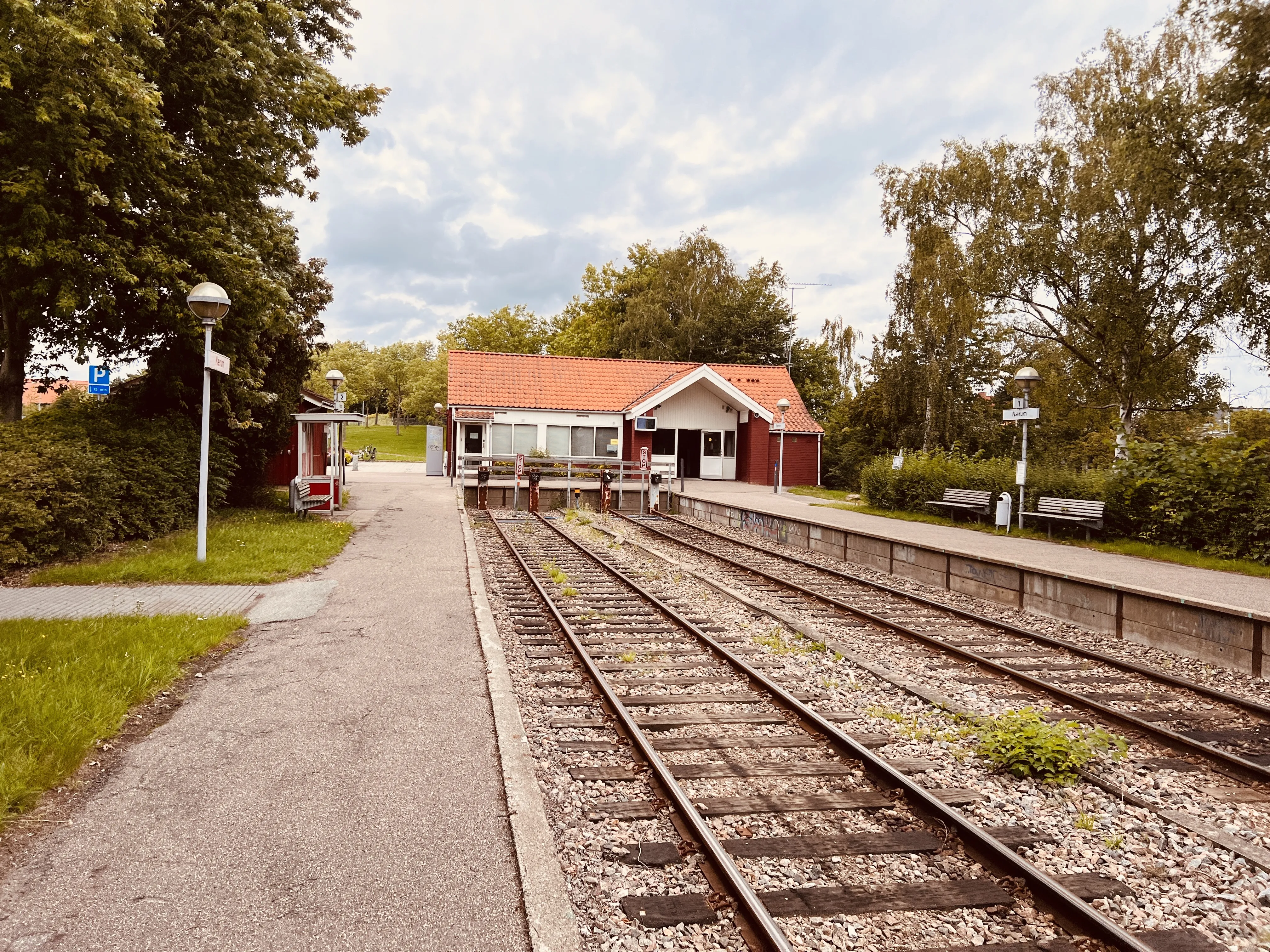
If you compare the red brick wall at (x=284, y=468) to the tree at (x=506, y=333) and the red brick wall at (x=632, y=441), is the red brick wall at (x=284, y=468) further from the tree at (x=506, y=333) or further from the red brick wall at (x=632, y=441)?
the tree at (x=506, y=333)

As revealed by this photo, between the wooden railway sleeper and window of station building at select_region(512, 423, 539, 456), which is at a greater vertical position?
window of station building at select_region(512, 423, 539, 456)

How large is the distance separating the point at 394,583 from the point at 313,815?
6369 millimetres

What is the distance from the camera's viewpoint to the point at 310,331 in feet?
64.2

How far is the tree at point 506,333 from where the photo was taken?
6888 centimetres

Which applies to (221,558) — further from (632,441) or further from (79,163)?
(632,441)

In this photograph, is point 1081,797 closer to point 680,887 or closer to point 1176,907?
point 1176,907

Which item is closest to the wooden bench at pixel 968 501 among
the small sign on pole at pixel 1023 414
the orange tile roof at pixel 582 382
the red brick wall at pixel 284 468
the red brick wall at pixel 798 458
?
the small sign on pole at pixel 1023 414

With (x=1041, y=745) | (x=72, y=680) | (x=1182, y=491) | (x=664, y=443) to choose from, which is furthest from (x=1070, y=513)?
(x=664, y=443)

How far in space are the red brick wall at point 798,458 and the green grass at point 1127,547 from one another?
12.3 m

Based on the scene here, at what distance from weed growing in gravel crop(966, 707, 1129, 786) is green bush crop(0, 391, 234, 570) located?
10.5 metres

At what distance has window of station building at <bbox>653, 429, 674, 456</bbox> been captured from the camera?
32125 mm

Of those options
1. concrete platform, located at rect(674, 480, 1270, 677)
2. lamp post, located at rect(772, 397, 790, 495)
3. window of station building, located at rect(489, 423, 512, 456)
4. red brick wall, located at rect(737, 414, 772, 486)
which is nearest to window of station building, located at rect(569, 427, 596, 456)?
window of station building, located at rect(489, 423, 512, 456)

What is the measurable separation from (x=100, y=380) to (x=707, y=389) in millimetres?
22090

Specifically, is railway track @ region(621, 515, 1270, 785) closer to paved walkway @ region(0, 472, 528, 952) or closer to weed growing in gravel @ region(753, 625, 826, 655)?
weed growing in gravel @ region(753, 625, 826, 655)
